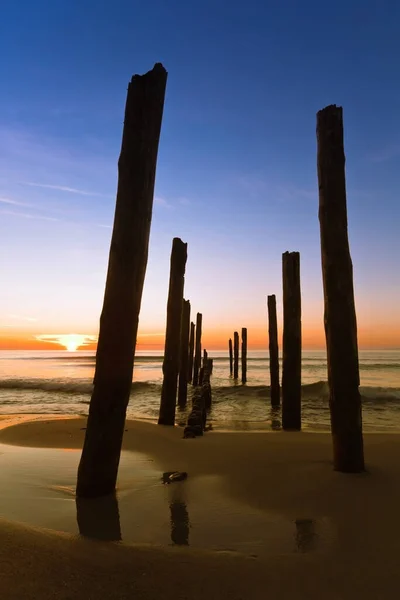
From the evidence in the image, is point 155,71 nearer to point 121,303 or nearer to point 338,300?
point 121,303

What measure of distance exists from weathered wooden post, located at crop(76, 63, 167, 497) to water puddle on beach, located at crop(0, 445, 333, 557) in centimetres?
35

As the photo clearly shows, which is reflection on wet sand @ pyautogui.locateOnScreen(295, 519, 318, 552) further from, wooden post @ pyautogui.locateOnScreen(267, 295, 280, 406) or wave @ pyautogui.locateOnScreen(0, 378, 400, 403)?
wave @ pyautogui.locateOnScreen(0, 378, 400, 403)

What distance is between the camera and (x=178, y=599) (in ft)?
6.55

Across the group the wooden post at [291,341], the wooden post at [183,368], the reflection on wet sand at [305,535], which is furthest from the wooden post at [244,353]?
the reflection on wet sand at [305,535]

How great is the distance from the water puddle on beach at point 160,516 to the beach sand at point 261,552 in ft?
0.08

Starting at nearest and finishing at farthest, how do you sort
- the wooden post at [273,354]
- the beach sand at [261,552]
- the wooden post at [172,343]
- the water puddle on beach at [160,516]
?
the beach sand at [261,552] < the water puddle on beach at [160,516] < the wooden post at [172,343] < the wooden post at [273,354]

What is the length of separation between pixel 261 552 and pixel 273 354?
13065mm

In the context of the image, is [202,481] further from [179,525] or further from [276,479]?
[179,525]

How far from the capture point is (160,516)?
134 inches

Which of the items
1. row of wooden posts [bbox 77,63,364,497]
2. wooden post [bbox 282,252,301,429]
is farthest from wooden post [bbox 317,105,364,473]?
wooden post [bbox 282,252,301,429]

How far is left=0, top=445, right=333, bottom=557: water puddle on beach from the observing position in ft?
9.37

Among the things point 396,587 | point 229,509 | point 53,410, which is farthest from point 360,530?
point 53,410

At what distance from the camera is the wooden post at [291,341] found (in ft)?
29.8

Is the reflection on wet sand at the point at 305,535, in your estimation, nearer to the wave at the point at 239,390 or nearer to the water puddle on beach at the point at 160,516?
the water puddle on beach at the point at 160,516
